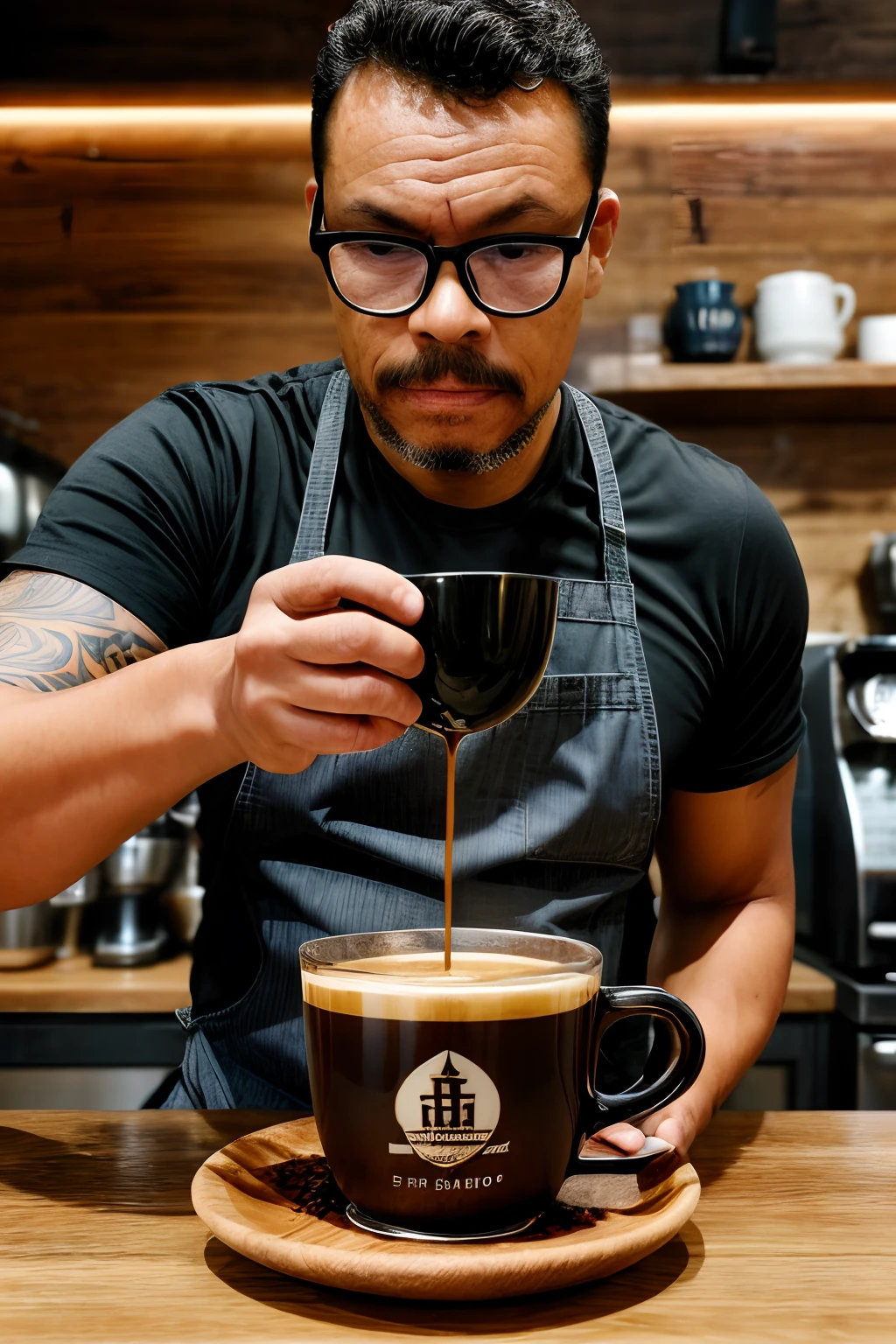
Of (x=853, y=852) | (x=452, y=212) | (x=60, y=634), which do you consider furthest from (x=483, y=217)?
(x=853, y=852)

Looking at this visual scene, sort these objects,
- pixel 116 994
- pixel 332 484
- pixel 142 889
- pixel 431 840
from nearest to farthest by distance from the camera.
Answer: pixel 431 840 < pixel 332 484 < pixel 116 994 < pixel 142 889

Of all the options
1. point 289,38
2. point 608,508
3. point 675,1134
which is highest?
point 289,38

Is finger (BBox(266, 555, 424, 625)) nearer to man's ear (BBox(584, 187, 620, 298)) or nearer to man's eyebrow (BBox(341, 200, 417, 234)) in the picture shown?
man's eyebrow (BBox(341, 200, 417, 234))

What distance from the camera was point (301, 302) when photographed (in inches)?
103

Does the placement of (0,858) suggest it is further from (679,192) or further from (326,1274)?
(679,192)

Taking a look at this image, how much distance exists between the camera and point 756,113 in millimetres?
2576

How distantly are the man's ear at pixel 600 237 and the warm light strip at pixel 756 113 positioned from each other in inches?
57.0

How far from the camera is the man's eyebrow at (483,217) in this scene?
106 cm

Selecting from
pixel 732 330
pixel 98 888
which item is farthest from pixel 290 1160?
pixel 732 330

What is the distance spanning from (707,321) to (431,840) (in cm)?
161

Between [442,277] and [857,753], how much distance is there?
1352 mm

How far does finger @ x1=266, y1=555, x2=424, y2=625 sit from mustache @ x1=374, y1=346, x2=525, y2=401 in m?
0.42

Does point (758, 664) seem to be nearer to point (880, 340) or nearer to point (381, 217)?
point (381, 217)

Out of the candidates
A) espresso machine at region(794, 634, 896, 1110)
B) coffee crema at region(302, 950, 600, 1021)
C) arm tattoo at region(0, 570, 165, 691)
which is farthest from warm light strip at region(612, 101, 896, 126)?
coffee crema at region(302, 950, 600, 1021)
